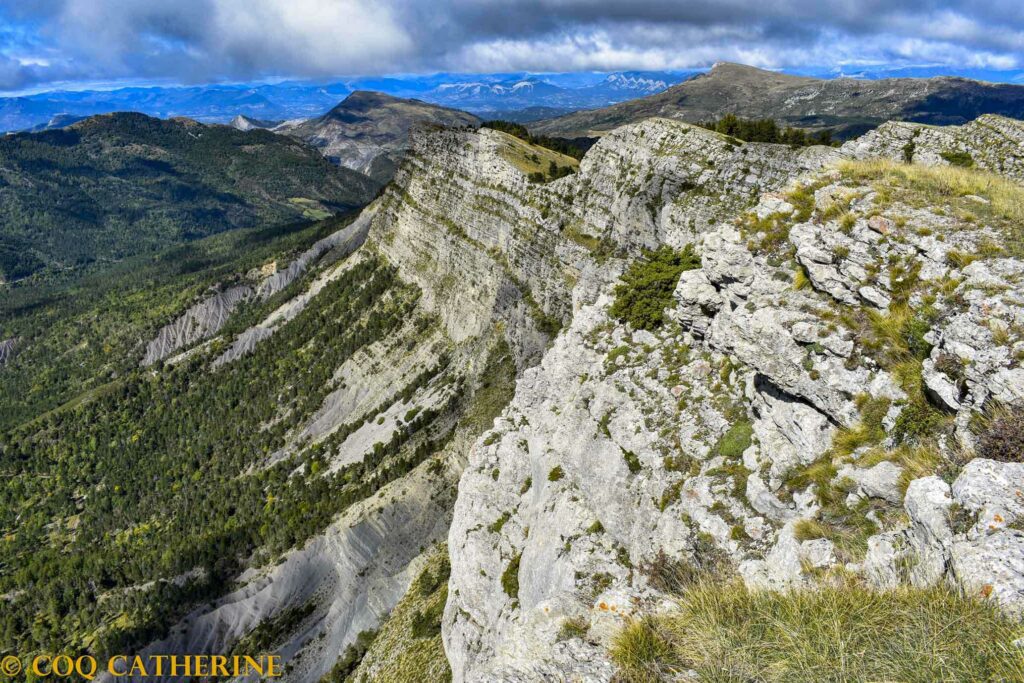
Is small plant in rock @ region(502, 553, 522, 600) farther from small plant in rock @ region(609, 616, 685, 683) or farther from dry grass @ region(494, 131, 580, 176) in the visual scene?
dry grass @ region(494, 131, 580, 176)

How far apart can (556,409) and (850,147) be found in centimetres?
2528

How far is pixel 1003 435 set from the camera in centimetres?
1176

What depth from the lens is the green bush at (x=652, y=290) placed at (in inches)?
1121

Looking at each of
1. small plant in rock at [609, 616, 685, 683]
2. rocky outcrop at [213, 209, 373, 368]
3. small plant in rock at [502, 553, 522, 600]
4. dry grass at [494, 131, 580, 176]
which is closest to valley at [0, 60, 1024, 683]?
small plant in rock at [609, 616, 685, 683]

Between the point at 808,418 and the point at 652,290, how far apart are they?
13504mm

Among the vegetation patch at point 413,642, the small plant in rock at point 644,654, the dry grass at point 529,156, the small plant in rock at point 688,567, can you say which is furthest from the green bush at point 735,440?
the dry grass at point 529,156

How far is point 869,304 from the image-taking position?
17.7 meters

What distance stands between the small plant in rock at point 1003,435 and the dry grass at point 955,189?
6.62 meters

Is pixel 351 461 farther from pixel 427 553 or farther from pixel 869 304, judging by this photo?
pixel 869 304

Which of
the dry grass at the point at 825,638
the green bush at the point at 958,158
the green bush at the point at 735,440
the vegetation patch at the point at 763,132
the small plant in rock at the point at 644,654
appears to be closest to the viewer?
the dry grass at the point at 825,638

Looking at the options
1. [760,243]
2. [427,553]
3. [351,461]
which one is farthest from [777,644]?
[351,461]

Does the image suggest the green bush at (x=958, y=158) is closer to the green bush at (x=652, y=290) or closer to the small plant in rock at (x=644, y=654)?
the green bush at (x=652, y=290)

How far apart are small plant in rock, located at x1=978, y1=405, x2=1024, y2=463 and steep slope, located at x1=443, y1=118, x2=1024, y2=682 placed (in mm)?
75

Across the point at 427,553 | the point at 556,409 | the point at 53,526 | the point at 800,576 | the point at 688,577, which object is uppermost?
the point at 800,576
